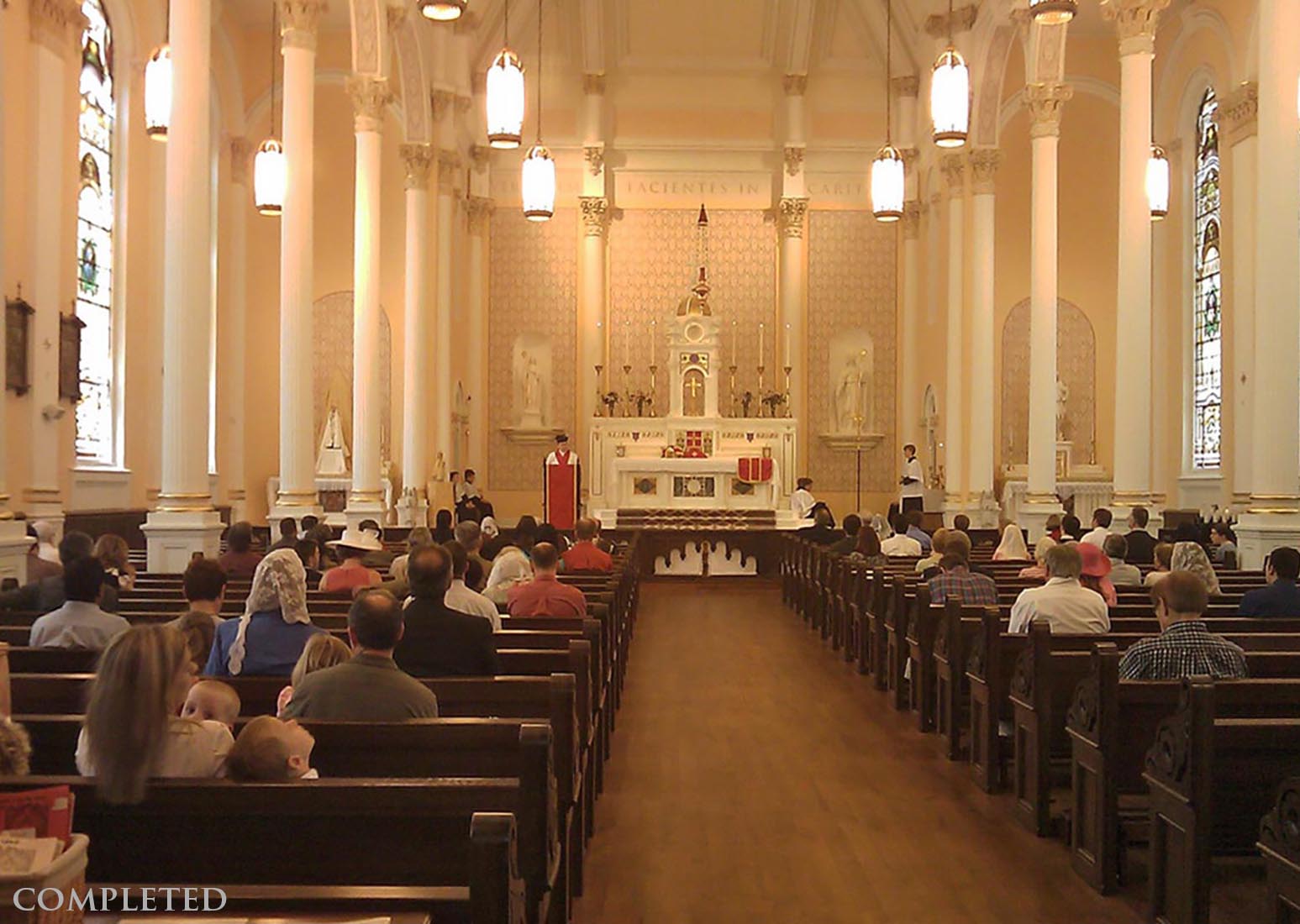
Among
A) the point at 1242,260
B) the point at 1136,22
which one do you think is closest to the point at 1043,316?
the point at 1136,22

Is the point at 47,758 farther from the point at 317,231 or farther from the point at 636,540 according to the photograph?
the point at 317,231

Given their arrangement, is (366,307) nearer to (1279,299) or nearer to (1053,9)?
(1053,9)

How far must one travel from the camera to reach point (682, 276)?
25578 mm

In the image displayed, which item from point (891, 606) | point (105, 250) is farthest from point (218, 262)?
point (891, 606)

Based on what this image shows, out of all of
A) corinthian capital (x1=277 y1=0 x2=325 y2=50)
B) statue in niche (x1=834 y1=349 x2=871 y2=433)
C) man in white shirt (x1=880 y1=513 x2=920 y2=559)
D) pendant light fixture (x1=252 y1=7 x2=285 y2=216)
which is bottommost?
man in white shirt (x1=880 y1=513 x2=920 y2=559)

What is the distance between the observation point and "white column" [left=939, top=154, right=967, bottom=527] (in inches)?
828

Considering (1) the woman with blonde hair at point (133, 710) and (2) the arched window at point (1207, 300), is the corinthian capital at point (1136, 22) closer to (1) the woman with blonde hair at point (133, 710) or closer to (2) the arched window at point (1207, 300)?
(2) the arched window at point (1207, 300)

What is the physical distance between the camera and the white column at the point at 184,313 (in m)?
11.0

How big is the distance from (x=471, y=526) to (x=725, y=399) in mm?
16207

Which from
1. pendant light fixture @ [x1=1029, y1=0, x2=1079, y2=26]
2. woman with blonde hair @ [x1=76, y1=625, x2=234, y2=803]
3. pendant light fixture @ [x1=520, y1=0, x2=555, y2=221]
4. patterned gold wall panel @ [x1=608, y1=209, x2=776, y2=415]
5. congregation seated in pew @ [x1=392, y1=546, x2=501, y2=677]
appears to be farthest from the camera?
patterned gold wall panel @ [x1=608, y1=209, x2=776, y2=415]

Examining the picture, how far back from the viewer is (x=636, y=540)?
1697 cm

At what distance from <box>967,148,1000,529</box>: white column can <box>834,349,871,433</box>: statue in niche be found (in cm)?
509

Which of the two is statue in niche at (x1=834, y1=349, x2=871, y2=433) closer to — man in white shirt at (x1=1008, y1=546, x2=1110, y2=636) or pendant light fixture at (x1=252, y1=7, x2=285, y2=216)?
pendant light fixture at (x1=252, y1=7, x2=285, y2=216)

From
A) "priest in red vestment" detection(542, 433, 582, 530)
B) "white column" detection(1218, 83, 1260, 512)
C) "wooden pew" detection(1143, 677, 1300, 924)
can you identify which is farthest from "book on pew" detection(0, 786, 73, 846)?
"priest in red vestment" detection(542, 433, 582, 530)
